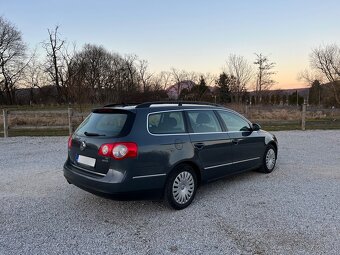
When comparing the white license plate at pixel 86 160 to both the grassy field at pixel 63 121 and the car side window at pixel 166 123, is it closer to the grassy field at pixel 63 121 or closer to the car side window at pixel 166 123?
the car side window at pixel 166 123

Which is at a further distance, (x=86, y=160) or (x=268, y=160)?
(x=268, y=160)

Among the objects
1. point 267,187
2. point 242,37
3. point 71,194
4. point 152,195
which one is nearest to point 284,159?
point 267,187

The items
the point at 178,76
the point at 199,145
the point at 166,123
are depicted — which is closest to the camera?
the point at 166,123

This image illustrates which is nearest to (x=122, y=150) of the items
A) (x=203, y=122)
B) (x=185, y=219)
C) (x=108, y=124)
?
(x=108, y=124)

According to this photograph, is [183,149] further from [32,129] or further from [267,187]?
[32,129]

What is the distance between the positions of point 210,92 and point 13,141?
33.9m

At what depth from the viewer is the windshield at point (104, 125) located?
3844mm

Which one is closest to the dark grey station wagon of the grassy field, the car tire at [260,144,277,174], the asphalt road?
the asphalt road

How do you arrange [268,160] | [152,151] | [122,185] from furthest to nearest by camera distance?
[268,160], [152,151], [122,185]

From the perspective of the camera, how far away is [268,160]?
614 cm

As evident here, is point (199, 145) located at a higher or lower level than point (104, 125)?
lower

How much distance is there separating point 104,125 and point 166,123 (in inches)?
34.4

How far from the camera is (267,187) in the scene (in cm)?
519

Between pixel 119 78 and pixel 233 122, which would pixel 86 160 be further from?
pixel 119 78
